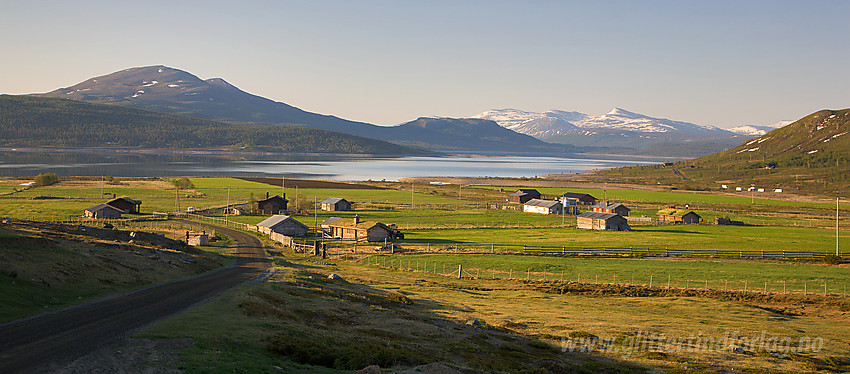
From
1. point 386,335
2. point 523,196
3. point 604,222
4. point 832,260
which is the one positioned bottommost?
point 832,260

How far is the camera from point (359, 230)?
7256cm

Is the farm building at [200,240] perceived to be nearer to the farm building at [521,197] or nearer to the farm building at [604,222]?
the farm building at [604,222]

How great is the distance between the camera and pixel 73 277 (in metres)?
30.2

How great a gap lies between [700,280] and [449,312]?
83.6ft

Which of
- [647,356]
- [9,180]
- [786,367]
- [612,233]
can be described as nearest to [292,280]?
[647,356]

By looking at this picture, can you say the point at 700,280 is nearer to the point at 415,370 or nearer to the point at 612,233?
the point at 612,233

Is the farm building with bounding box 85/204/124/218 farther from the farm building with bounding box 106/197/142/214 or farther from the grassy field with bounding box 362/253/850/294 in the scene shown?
the grassy field with bounding box 362/253/850/294

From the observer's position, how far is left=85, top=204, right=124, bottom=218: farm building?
85562 millimetres

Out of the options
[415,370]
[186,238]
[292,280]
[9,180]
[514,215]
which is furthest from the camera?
[9,180]

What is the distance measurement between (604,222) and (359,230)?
34.7 meters

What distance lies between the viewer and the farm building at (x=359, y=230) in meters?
70.9

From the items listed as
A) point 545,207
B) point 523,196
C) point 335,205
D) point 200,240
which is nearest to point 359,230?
point 200,240

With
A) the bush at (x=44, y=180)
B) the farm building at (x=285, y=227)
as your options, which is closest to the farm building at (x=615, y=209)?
the farm building at (x=285, y=227)

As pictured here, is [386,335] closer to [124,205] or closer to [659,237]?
[659,237]
